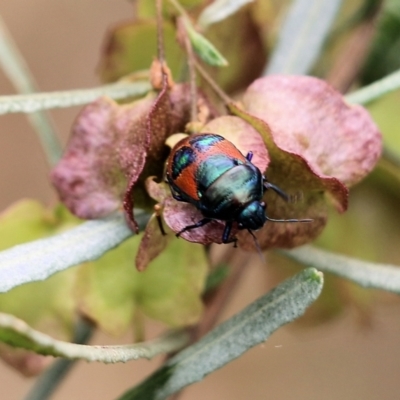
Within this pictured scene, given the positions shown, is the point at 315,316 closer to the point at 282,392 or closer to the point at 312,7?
the point at 312,7

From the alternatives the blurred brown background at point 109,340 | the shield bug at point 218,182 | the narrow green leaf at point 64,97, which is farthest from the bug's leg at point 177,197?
the blurred brown background at point 109,340

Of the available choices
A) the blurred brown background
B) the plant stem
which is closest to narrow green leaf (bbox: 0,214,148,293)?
the plant stem

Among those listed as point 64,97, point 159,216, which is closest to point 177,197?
point 159,216

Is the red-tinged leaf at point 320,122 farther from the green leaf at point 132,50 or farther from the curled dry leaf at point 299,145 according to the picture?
the green leaf at point 132,50

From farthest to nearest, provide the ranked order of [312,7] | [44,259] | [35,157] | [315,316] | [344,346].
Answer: [35,157] → [344,346] → [315,316] → [312,7] → [44,259]

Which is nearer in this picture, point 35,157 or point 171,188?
point 171,188

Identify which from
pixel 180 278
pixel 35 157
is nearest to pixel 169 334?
pixel 180 278
